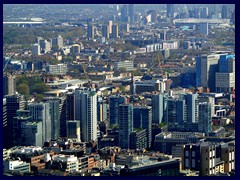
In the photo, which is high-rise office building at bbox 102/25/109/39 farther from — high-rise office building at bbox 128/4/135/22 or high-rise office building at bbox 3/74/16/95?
high-rise office building at bbox 3/74/16/95

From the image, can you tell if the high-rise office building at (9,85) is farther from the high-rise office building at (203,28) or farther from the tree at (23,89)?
the high-rise office building at (203,28)

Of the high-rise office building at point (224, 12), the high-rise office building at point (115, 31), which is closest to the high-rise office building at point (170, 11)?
the high-rise office building at point (224, 12)

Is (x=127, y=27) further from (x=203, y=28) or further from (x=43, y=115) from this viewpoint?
(x=43, y=115)

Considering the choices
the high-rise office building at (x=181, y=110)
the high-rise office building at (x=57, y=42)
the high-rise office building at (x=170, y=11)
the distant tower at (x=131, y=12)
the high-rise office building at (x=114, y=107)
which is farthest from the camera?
the distant tower at (x=131, y=12)

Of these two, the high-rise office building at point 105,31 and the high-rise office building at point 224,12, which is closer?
the high-rise office building at point 105,31

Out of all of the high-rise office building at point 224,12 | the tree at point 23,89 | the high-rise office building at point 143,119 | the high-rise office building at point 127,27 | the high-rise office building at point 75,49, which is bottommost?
the high-rise office building at point 143,119

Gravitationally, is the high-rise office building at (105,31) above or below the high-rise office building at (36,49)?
above

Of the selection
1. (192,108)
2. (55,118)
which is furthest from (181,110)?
(55,118)

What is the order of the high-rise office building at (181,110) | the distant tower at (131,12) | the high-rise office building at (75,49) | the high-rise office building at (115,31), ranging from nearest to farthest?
the high-rise office building at (181,110)
the high-rise office building at (75,49)
the high-rise office building at (115,31)
the distant tower at (131,12)
